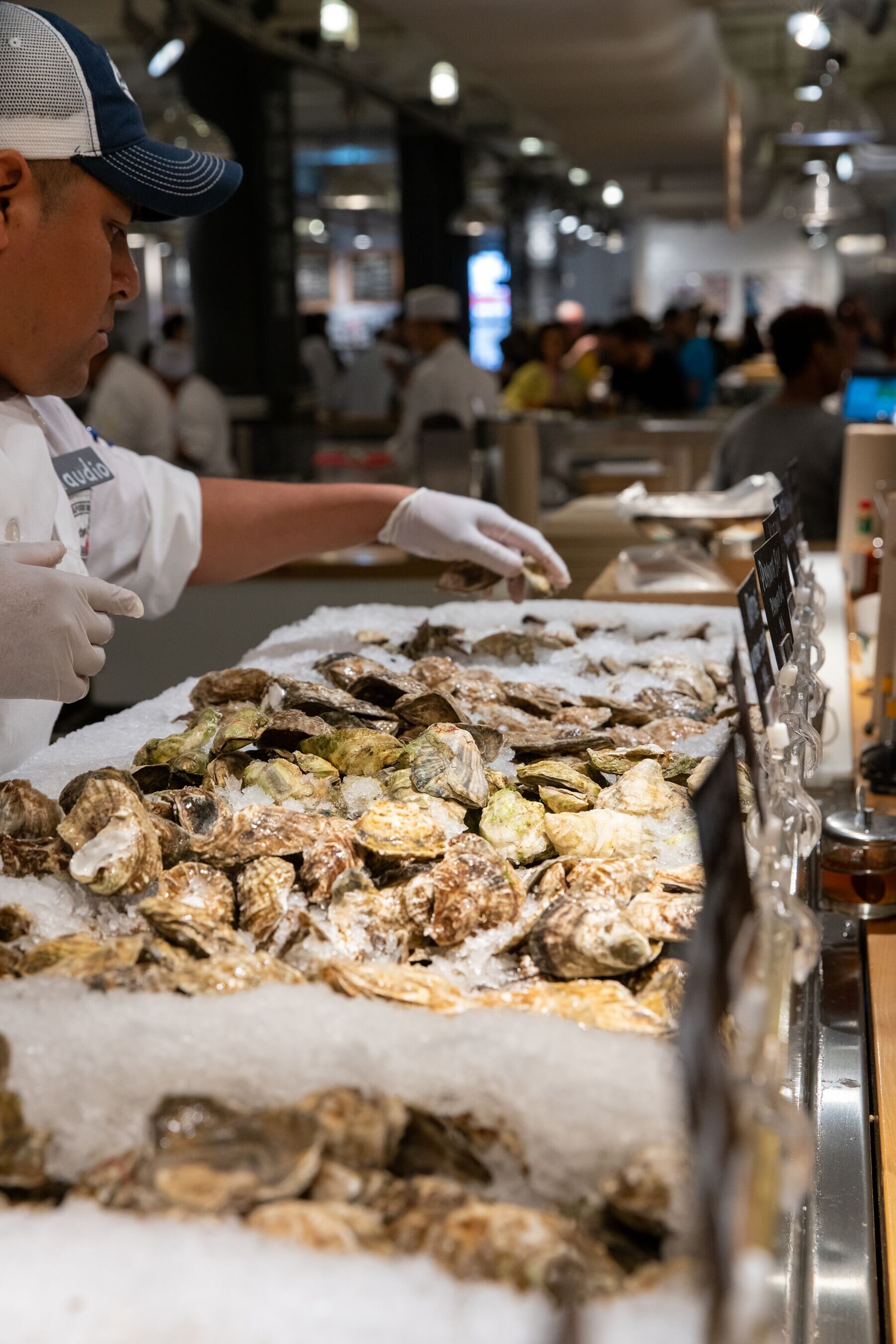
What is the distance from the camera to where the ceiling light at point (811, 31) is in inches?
194

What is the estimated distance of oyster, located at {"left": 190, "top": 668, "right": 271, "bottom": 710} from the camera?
52.6 inches

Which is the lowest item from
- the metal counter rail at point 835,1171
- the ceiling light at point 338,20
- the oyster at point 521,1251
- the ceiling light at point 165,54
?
the metal counter rail at point 835,1171

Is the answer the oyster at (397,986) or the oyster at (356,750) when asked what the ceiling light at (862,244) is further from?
the oyster at (397,986)

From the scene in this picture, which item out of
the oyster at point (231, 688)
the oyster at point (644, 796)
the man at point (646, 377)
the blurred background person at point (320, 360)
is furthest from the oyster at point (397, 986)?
the blurred background person at point (320, 360)

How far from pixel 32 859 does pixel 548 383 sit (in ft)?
24.9

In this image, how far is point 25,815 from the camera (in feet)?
3.02

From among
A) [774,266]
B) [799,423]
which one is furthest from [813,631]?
[774,266]

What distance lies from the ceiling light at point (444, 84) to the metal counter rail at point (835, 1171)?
789 centimetres

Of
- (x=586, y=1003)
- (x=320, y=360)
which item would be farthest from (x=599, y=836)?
(x=320, y=360)

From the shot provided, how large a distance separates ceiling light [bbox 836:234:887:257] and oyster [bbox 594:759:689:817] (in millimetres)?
19924

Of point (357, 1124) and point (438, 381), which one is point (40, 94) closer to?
point (357, 1124)

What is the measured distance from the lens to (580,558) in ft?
7.65

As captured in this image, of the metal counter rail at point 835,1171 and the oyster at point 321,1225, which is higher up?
the oyster at point 321,1225

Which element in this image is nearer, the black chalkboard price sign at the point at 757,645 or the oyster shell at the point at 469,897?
the oyster shell at the point at 469,897
